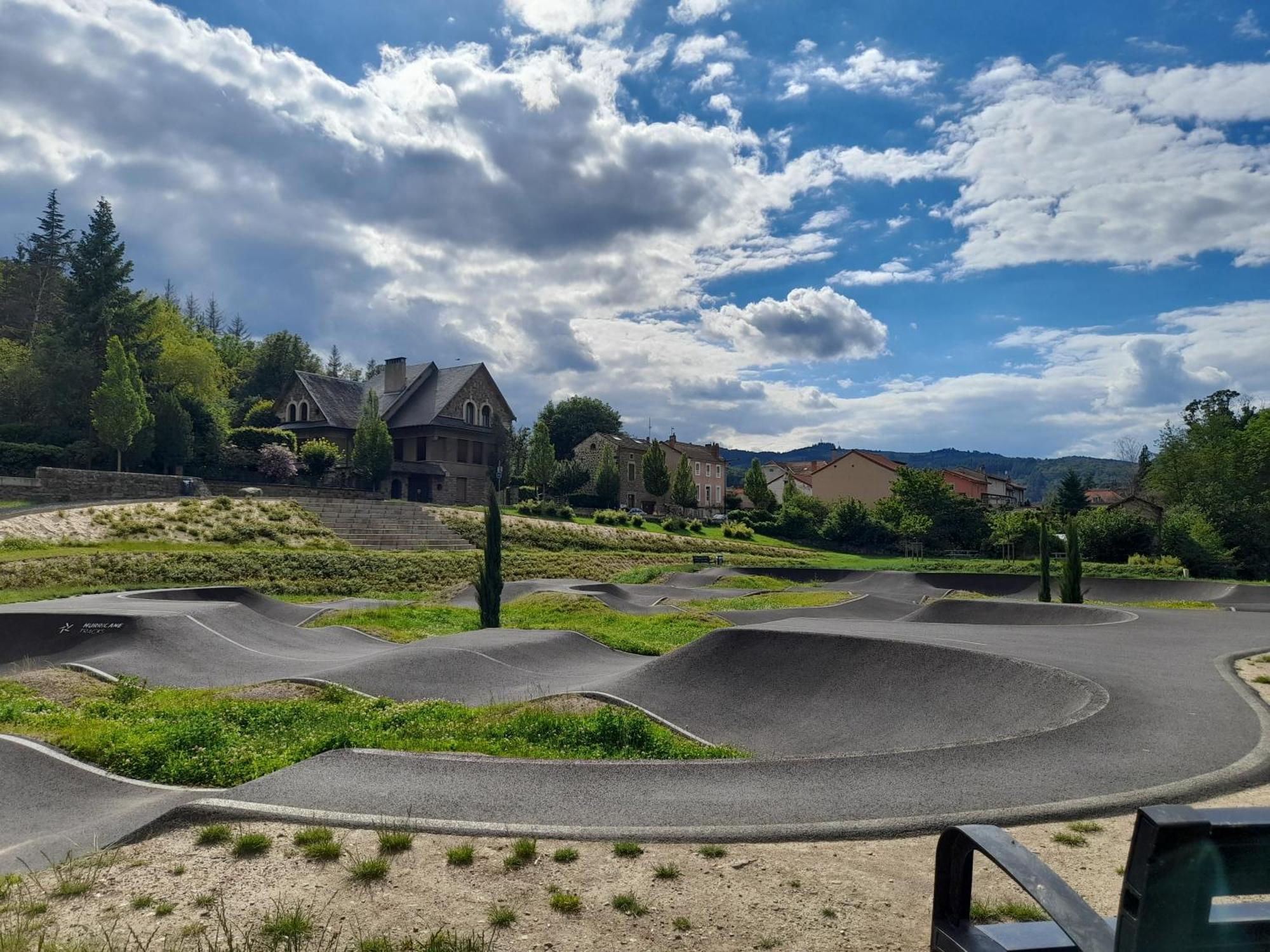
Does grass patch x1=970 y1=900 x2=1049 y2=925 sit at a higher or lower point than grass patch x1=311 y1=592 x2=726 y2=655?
higher

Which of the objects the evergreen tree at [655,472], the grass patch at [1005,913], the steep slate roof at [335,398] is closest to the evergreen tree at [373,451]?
the steep slate roof at [335,398]

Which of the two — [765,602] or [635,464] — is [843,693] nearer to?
[765,602]

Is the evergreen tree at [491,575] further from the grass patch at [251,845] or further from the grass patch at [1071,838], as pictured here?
the grass patch at [1071,838]

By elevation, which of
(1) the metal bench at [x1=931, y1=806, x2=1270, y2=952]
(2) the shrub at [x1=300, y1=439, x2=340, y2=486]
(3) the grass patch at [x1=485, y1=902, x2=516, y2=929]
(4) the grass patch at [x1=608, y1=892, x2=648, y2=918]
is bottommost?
(3) the grass patch at [x1=485, y1=902, x2=516, y2=929]

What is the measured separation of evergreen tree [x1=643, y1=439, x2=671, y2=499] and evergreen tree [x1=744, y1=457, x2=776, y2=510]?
1181cm

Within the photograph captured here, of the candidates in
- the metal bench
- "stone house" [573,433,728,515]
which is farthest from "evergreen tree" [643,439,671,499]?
the metal bench

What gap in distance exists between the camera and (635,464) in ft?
271

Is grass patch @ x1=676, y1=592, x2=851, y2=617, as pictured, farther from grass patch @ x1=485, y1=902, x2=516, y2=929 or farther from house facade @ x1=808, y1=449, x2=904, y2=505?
house facade @ x1=808, y1=449, x2=904, y2=505

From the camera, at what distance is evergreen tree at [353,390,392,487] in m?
57.4

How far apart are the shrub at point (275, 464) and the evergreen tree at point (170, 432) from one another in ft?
16.4

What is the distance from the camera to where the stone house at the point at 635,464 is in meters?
80.2

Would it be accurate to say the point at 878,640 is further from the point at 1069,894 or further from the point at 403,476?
the point at 403,476

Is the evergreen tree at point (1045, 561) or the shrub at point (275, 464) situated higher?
the shrub at point (275, 464)

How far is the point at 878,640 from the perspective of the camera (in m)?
12.9
